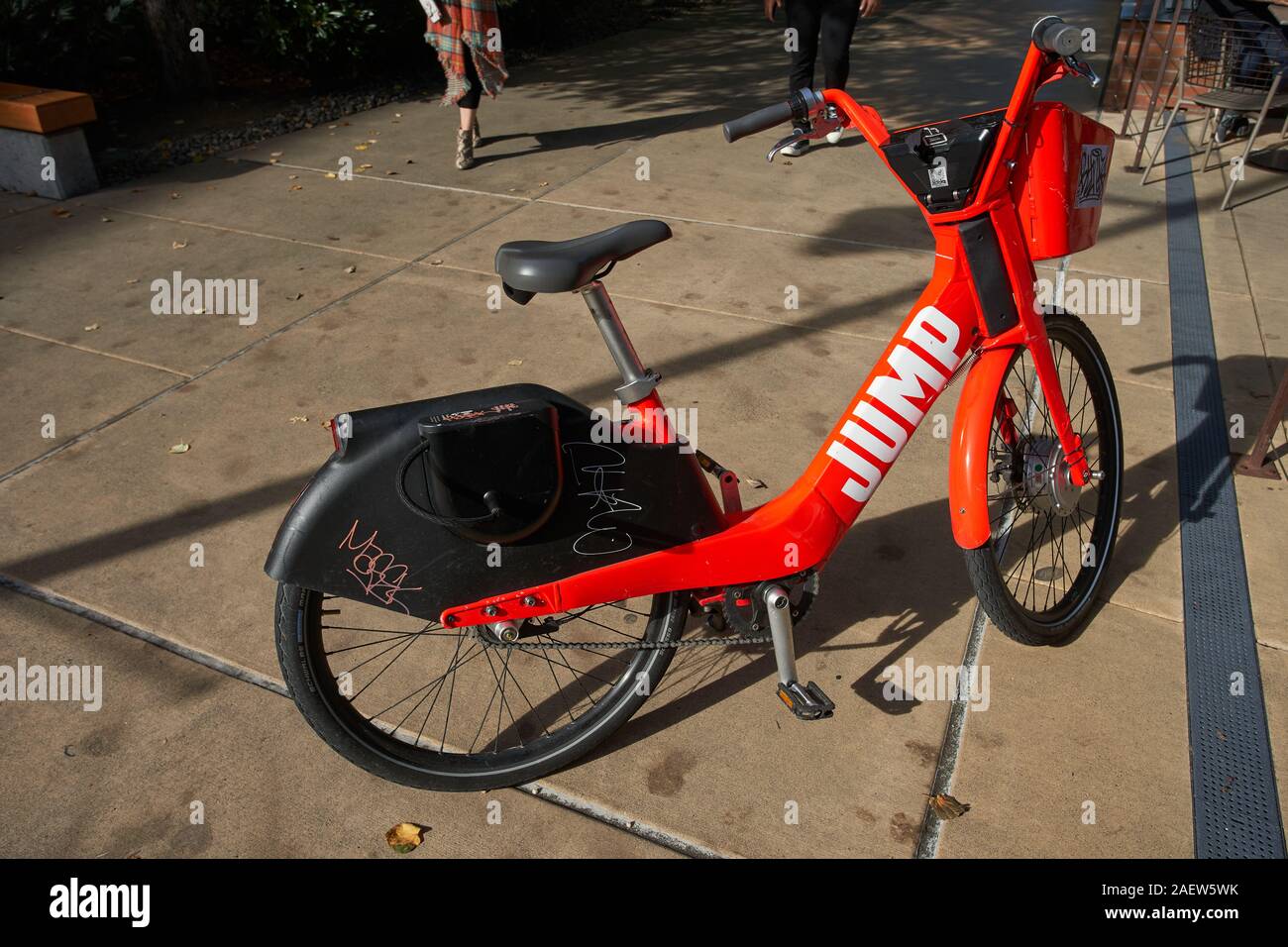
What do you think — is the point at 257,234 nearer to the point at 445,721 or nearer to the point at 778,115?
the point at 445,721

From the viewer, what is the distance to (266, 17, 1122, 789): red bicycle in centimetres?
208

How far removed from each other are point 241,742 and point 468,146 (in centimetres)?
519

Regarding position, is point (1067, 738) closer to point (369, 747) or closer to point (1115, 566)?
point (1115, 566)

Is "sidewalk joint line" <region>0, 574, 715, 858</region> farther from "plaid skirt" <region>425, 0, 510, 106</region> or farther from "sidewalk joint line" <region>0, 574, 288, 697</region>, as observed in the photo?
"plaid skirt" <region>425, 0, 510, 106</region>

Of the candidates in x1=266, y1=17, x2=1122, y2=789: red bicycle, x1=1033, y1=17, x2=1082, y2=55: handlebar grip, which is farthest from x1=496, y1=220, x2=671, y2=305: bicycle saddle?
x1=1033, y1=17, x2=1082, y2=55: handlebar grip

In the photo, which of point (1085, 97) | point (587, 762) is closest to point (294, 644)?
point (587, 762)

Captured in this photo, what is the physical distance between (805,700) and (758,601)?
0.26 m

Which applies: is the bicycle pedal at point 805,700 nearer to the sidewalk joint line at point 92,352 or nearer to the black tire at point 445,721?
the black tire at point 445,721

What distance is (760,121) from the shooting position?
2.39 metres

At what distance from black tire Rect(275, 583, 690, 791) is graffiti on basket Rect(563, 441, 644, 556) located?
279mm

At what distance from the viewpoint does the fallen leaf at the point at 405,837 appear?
2.34m

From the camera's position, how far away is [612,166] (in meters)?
6.98

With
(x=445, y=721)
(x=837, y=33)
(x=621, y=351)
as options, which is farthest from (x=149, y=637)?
(x=837, y=33)

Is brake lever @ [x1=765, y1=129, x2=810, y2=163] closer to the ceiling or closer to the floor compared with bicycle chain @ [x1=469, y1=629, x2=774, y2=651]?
closer to the ceiling
